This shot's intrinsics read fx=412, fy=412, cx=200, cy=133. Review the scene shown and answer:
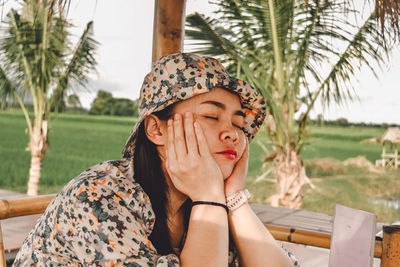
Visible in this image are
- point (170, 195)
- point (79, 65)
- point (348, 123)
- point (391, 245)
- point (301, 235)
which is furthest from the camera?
point (348, 123)

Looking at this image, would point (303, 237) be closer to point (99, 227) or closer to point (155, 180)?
point (155, 180)

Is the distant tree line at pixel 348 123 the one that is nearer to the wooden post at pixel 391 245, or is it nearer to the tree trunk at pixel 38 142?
the tree trunk at pixel 38 142

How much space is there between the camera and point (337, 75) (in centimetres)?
510

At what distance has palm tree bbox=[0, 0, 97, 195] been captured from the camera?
7.12 meters

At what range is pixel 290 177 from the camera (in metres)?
5.25

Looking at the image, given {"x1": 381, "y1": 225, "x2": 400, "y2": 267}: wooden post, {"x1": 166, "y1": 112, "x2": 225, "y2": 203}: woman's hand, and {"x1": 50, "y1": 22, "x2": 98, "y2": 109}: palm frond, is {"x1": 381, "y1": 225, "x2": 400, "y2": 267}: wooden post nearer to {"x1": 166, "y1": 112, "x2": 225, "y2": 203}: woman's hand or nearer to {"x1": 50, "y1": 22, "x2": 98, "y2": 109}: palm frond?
{"x1": 166, "y1": 112, "x2": 225, "y2": 203}: woman's hand

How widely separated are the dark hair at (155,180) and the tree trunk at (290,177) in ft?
13.3

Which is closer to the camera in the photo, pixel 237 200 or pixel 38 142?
pixel 237 200

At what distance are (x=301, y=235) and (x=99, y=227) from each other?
76 centimetres

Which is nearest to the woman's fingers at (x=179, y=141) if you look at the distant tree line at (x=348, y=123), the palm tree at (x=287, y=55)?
the palm tree at (x=287, y=55)

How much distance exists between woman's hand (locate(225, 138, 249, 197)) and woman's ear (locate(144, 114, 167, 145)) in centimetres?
29

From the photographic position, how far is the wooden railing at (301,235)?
1.11 meters

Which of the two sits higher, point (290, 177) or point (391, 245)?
point (391, 245)

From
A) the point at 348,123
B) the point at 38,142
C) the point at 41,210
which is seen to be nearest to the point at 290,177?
the point at 41,210
